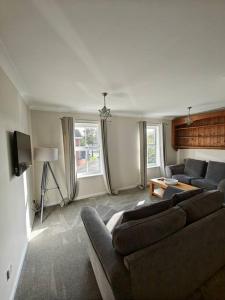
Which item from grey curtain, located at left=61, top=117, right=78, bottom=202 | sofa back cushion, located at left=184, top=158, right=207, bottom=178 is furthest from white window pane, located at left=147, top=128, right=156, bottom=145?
grey curtain, located at left=61, top=117, right=78, bottom=202

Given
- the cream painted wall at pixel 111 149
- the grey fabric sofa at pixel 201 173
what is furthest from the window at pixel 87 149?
the grey fabric sofa at pixel 201 173

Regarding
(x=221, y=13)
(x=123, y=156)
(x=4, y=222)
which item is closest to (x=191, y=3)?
(x=221, y=13)

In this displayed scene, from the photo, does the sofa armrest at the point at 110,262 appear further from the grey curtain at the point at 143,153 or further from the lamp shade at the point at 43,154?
the grey curtain at the point at 143,153

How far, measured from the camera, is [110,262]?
44.7 inches

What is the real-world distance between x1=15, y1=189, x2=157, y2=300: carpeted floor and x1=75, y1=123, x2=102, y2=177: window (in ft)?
4.37

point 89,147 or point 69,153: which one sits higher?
point 89,147

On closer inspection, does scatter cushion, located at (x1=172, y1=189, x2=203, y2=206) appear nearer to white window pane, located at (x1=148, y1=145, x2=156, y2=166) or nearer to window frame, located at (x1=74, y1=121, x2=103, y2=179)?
window frame, located at (x1=74, y1=121, x2=103, y2=179)

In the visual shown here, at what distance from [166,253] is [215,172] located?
3.64 metres

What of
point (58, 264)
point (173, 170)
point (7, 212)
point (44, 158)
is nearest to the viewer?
point (7, 212)

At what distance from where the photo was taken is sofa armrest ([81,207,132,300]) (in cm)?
105

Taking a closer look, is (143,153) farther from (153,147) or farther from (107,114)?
(107,114)

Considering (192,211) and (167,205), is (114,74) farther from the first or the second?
(192,211)

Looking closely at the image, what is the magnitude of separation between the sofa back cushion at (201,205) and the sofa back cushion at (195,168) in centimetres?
293

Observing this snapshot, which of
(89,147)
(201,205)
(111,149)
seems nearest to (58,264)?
(201,205)
